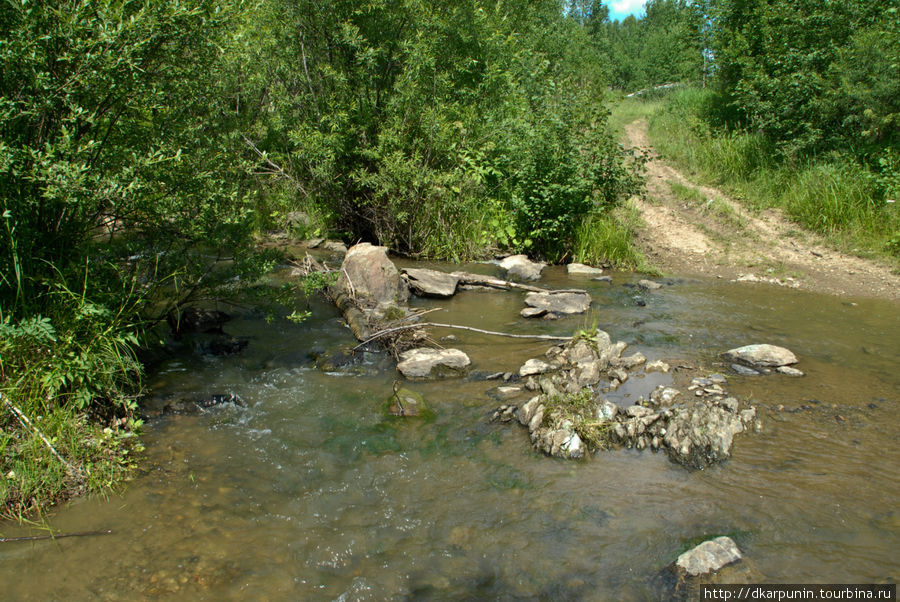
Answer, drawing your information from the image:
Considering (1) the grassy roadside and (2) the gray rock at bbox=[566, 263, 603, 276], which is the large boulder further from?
(1) the grassy roadside

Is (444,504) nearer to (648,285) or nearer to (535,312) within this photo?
(535,312)

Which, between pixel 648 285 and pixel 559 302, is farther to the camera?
pixel 648 285

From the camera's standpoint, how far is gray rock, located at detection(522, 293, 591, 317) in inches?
343

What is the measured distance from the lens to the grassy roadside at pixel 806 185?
11.1 m

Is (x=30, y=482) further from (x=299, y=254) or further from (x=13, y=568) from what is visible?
(x=299, y=254)

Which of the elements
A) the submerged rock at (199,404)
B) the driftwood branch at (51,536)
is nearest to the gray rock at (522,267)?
the submerged rock at (199,404)

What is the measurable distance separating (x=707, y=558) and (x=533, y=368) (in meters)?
3.05

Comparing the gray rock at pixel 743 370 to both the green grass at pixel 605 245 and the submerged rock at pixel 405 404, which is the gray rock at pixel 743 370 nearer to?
the submerged rock at pixel 405 404

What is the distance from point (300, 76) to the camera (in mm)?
11578

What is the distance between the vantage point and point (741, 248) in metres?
12.1

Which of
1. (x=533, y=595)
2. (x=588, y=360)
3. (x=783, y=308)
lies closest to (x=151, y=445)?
(x=533, y=595)

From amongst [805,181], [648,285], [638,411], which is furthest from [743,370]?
[805,181]

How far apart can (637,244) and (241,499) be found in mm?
10253

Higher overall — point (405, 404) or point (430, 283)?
point (430, 283)
